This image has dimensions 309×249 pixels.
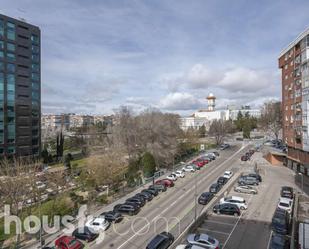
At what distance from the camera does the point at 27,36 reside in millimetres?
61562

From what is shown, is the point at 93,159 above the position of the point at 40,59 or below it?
below

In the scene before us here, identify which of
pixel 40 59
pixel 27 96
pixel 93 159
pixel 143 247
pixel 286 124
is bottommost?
pixel 143 247

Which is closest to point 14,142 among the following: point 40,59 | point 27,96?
point 27,96

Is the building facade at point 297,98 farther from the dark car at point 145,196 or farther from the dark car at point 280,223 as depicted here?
the dark car at point 145,196

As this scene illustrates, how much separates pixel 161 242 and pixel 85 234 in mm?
7053

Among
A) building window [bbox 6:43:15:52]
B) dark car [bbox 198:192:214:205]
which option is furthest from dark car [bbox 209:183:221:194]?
building window [bbox 6:43:15:52]

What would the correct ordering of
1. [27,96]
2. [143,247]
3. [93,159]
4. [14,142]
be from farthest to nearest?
1. [27,96]
2. [14,142]
3. [93,159]
4. [143,247]

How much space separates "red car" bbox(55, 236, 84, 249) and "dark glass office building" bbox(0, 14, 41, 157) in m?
41.0

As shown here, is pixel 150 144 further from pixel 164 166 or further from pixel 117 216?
pixel 117 216

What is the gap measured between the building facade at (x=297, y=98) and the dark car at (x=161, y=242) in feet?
70.7

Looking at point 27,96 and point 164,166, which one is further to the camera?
point 27,96

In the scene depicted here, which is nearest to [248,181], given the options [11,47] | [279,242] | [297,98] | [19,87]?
[297,98]

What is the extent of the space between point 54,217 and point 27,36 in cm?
4816

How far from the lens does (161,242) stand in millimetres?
20656
